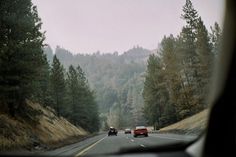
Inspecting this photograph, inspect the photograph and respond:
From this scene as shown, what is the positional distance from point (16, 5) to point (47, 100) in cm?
3657

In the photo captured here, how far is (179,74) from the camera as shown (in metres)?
79.8

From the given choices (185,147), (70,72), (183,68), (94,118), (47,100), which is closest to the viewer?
(185,147)

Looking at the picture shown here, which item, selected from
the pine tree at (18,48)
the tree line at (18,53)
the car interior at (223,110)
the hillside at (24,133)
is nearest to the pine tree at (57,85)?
the hillside at (24,133)

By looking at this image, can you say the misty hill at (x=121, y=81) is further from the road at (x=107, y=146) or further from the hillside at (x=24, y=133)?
the road at (x=107, y=146)

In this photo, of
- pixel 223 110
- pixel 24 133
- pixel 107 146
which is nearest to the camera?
pixel 223 110

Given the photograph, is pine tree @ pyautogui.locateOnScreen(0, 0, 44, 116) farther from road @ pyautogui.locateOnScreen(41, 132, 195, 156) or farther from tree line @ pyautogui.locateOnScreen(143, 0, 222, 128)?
tree line @ pyautogui.locateOnScreen(143, 0, 222, 128)

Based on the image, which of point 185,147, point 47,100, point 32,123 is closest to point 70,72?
point 47,100

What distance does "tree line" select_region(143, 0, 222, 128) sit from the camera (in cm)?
6381

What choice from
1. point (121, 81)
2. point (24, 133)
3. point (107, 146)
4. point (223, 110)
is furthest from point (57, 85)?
point (223, 110)

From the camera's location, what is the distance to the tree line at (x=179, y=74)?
63.8 m

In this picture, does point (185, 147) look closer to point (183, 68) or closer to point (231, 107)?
point (231, 107)

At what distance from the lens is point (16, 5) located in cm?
3262

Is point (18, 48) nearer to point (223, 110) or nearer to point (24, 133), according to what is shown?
point (24, 133)

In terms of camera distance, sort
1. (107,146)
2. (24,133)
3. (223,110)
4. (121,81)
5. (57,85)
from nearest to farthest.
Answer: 1. (223,110)
2. (107,146)
3. (24,133)
4. (57,85)
5. (121,81)
